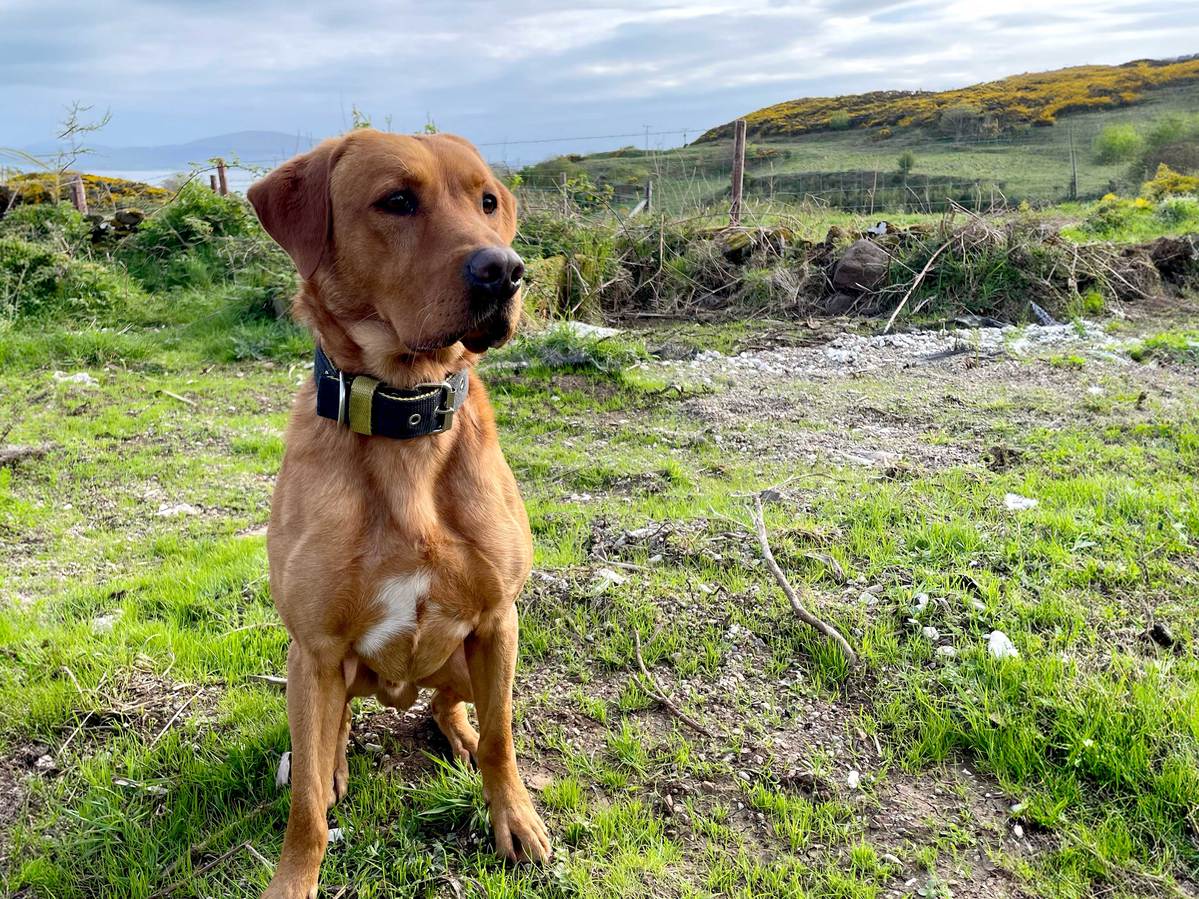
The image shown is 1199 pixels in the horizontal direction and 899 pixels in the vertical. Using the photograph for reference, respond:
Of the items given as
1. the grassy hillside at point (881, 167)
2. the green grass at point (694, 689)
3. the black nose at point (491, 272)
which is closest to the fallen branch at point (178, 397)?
the green grass at point (694, 689)

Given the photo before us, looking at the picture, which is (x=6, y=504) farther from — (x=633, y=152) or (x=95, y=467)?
(x=633, y=152)

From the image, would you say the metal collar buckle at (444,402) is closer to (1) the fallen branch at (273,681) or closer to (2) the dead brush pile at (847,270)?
(1) the fallen branch at (273,681)

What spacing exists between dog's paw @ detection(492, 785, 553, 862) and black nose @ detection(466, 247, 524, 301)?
59.1 inches

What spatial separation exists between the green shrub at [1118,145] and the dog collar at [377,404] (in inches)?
1257

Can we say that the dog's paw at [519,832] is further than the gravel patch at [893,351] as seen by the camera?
No

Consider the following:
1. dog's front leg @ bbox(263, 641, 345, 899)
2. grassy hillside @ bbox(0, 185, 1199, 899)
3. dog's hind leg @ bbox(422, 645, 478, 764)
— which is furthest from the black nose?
grassy hillside @ bbox(0, 185, 1199, 899)

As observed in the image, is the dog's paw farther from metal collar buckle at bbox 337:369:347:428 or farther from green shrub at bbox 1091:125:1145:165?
green shrub at bbox 1091:125:1145:165

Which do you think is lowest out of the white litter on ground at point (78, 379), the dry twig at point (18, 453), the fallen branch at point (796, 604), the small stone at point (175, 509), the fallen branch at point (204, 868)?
the fallen branch at point (204, 868)

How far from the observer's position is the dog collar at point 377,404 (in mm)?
2270

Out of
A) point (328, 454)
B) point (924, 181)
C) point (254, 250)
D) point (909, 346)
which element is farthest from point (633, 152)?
point (328, 454)

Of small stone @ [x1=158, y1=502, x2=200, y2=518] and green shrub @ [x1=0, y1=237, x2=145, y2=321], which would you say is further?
green shrub @ [x1=0, y1=237, x2=145, y2=321]

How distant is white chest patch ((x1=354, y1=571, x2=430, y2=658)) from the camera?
2.20 meters

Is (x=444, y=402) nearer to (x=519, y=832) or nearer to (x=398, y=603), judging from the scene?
(x=398, y=603)

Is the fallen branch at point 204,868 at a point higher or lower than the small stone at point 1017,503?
lower
